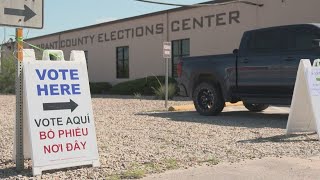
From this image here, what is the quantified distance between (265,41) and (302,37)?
107 cm

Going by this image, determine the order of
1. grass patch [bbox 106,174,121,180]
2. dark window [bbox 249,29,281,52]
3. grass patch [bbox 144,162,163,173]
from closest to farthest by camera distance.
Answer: grass patch [bbox 106,174,121,180] < grass patch [bbox 144,162,163,173] < dark window [bbox 249,29,281,52]

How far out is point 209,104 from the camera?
13.7 metres

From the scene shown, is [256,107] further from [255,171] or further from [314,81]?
[255,171]

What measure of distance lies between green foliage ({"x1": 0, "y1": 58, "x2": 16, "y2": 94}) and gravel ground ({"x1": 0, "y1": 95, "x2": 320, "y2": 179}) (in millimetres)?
17937

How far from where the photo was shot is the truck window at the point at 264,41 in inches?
496

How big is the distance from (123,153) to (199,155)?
115cm

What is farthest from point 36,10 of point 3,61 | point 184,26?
point 3,61

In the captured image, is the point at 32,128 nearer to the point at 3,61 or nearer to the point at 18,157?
the point at 18,157

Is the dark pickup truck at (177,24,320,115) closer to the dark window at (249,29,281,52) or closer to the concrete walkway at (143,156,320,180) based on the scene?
the dark window at (249,29,281,52)

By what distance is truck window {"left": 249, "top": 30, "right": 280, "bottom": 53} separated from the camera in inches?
496

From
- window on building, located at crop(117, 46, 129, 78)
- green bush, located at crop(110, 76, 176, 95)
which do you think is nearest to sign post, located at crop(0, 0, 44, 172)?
green bush, located at crop(110, 76, 176, 95)

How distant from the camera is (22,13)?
21.0ft

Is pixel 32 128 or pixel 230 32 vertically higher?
pixel 230 32

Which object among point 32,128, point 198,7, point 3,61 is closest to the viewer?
point 32,128
